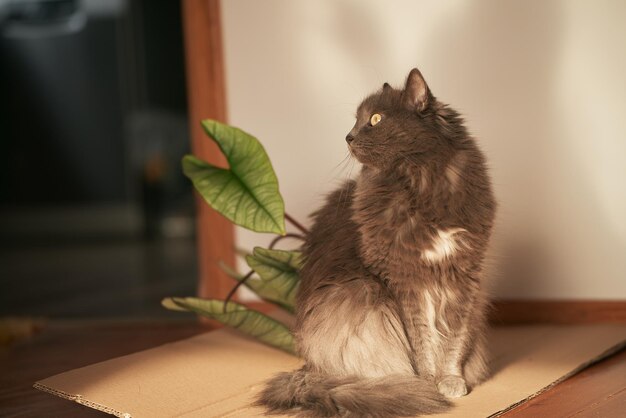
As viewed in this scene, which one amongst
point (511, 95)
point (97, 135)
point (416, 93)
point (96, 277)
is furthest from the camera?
point (97, 135)

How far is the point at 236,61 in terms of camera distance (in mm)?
2719

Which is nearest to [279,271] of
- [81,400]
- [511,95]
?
[81,400]

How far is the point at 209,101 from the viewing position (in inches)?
109

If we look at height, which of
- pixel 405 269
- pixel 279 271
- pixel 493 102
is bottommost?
pixel 279 271

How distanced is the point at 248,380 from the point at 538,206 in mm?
1156

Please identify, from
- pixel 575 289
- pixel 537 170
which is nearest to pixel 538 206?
pixel 537 170

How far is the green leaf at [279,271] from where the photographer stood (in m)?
2.08

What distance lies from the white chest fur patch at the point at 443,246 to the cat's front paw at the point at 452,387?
29cm

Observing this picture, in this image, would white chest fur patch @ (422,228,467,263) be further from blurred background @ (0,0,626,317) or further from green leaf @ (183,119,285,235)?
green leaf @ (183,119,285,235)

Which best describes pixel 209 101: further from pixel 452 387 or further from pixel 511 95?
pixel 452 387

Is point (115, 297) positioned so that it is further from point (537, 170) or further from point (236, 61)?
point (537, 170)

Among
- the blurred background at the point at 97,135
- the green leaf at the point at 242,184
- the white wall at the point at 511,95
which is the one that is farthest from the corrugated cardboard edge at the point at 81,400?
the blurred background at the point at 97,135

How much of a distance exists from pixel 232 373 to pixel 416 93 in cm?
90

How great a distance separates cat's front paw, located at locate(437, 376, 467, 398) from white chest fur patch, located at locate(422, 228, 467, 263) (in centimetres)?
29
